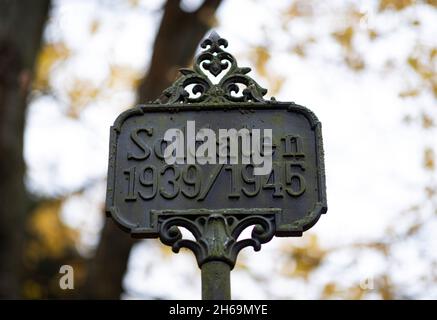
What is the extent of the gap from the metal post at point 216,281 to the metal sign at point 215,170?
0.02 m

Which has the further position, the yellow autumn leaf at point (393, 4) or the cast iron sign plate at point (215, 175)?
the yellow autumn leaf at point (393, 4)

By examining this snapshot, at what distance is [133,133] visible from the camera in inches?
104

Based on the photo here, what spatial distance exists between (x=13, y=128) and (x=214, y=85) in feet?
10.2

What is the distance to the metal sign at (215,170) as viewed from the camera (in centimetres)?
244

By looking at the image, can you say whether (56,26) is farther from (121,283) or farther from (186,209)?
(186,209)

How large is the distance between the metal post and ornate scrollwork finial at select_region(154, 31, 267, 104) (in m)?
0.63

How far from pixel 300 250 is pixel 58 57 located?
3.83 metres

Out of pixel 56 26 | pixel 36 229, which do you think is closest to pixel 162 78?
pixel 56 26

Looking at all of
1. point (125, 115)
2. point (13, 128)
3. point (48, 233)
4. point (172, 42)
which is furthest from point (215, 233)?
point (48, 233)

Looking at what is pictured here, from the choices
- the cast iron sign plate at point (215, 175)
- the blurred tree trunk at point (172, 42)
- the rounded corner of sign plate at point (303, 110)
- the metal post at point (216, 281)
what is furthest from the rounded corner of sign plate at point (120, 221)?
the blurred tree trunk at point (172, 42)

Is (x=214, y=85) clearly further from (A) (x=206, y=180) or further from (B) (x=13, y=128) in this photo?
(B) (x=13, y=128)

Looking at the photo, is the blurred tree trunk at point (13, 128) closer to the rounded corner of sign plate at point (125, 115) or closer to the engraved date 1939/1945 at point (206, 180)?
the rounded corner of sign plate at point (125, 115)

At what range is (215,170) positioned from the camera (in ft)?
8.40

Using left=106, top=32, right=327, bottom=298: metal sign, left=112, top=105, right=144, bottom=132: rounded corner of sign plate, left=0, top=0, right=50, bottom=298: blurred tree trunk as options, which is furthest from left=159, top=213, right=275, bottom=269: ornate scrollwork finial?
left=0, top=0, right=50, bottom=298: blurred tree trunk
